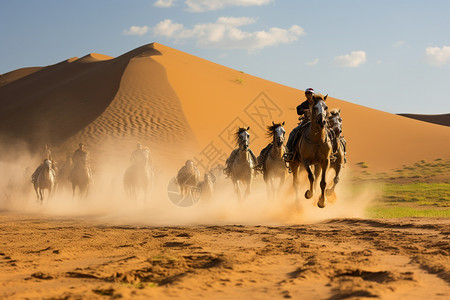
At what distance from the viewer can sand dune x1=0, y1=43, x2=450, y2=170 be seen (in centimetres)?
5069

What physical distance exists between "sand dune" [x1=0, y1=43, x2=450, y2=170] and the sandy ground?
3284 cm

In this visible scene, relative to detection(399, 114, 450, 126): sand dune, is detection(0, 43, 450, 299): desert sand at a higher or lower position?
lower

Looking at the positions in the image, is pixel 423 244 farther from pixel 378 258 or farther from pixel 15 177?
pixel 15 177

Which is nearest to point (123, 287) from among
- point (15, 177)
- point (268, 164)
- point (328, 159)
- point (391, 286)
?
point (391, 286)

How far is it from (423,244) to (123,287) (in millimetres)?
5878

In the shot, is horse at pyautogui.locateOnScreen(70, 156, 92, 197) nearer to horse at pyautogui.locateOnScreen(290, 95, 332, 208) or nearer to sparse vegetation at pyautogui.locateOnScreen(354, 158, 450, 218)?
sparse vegetation at pyautogui.locateOnScreen(354, 158, 450, 218)

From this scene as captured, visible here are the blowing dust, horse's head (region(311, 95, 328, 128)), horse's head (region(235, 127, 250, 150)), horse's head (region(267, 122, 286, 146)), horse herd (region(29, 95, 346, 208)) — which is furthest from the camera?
horse's head (region(235, 127, 250, 150))

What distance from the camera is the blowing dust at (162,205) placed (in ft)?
56.9

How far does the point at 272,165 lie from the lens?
1820cm

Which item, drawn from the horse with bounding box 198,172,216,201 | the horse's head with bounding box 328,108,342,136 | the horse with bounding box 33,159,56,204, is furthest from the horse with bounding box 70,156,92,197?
the horse's head with bounding box 328,108,342,136

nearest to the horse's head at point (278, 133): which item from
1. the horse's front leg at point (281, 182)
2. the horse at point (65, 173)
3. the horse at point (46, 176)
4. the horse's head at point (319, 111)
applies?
the horse's front leg at point (281, 182)

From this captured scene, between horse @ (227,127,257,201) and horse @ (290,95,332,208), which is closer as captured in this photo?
horse @ (290,95,332,208)

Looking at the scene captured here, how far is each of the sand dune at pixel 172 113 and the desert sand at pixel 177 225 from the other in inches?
8.6

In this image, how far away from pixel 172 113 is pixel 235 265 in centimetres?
4851
